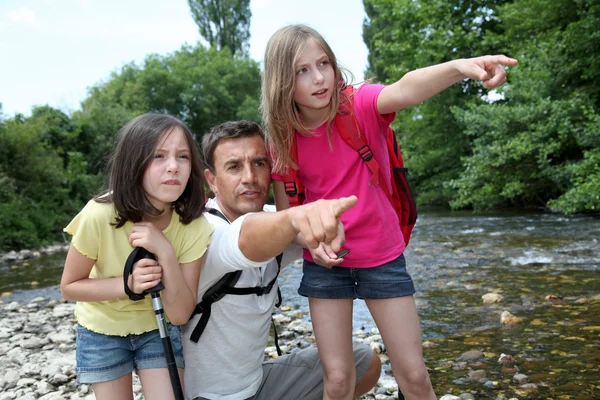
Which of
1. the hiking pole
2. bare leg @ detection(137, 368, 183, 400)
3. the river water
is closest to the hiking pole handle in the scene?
the hiking pole

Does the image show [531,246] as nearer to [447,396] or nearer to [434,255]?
[434,255]

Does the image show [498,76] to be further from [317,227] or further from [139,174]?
[139,174]

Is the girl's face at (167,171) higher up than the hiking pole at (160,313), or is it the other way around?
the girl's face at (167,171)

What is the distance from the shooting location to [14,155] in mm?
17516

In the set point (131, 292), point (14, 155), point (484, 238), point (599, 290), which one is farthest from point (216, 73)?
point (131, 292)

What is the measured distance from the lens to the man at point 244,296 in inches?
85.3

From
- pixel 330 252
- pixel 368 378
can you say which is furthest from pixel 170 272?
pixel 368 378

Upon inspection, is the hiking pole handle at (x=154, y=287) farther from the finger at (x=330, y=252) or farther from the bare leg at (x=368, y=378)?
the bare leg at (x=368, y=378)

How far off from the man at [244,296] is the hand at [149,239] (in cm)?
25

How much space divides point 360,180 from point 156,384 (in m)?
1.32

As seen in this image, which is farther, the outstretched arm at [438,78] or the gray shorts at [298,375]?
the gray shorts at [298,375]

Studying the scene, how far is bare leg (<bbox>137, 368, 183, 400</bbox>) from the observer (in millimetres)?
2432

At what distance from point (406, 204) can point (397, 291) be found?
1.57 feet

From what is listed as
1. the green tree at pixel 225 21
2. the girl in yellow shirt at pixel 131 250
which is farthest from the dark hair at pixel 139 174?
the green tree at pixel 225 21
